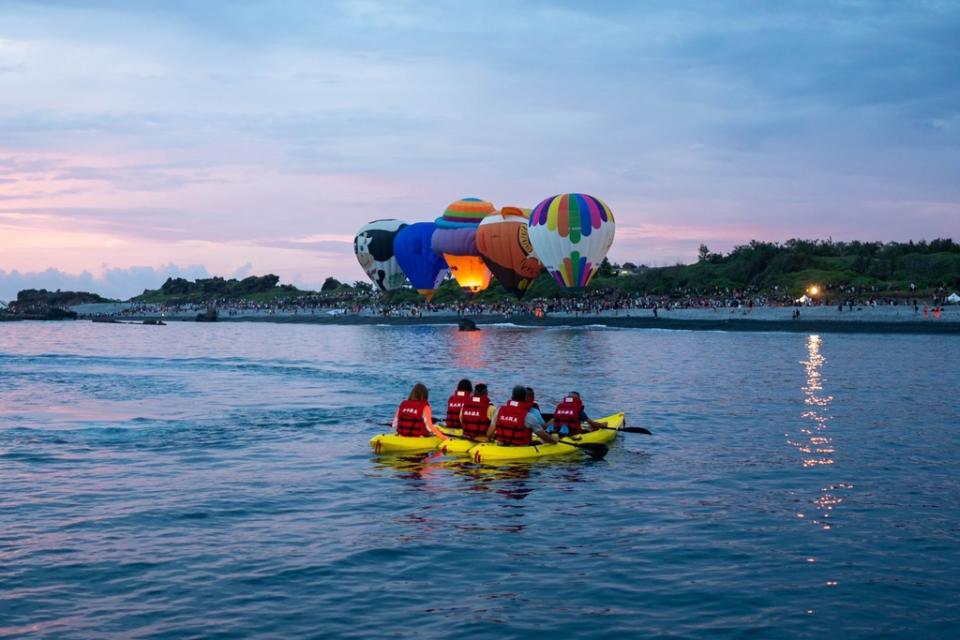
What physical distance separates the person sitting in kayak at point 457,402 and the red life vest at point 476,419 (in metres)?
0.43

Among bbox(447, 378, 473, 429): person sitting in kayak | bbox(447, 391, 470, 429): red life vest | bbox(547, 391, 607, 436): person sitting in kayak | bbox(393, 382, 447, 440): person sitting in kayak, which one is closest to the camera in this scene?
bbox(393, 382, 447, 440): person sitting in kayak

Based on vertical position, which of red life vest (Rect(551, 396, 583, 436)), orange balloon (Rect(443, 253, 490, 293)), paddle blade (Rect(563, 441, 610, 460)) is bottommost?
paddle blade (Rect(563, 441, 610, 460))

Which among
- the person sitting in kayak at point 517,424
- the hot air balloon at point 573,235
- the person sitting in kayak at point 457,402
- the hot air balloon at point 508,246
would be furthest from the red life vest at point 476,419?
the hot air balloon at point 508,246

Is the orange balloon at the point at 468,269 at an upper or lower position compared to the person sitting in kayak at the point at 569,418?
upper

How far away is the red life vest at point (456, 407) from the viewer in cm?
2161

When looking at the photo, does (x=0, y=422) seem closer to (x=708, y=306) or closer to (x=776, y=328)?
(x=776, y=328)

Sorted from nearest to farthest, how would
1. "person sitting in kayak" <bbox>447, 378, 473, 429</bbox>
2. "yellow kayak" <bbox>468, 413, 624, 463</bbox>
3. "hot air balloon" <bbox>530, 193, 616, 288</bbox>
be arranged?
1. "yellow kayak" <bbox>468, 413, 624, 463</bbox>
2. "person sitting in kayak" <bbox>447, 378, 473, 429</bbox>
3. "hot air balloon" <bbox>530, 193, 616, 288</bbox>

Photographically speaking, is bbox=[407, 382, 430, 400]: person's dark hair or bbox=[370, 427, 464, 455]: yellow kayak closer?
bbox=[407, 382, 430, 400]: person's dark hair

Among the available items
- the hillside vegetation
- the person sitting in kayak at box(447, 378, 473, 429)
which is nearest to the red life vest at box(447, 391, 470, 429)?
the person sitting in kayak at box(447, 378, 473, 429)

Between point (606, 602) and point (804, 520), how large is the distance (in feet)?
18.0

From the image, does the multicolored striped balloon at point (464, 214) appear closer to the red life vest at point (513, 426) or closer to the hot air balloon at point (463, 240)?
the hot air balloon at point (463, 240)

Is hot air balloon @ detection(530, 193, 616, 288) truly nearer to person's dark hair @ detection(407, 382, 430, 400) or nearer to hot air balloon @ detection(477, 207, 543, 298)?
hot air balloon @ detection(477, 207, 543, 298)

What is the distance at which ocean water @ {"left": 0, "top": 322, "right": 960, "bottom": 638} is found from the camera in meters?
11.0

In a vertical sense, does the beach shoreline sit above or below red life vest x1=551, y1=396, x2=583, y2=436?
above
